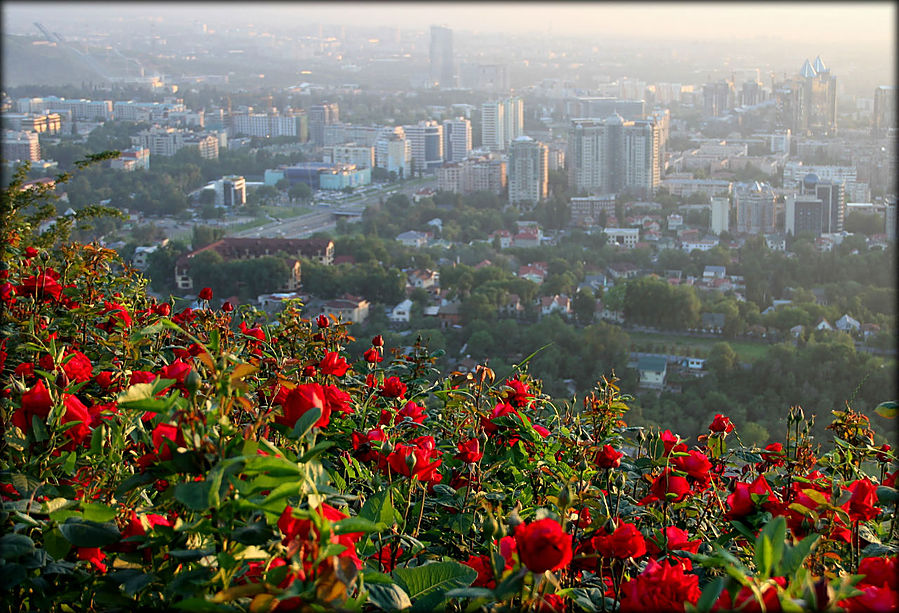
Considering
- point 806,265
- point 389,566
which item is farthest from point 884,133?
point 389,566

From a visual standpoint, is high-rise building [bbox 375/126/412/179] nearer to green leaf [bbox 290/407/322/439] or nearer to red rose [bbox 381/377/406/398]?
red rose [bbox 381/377/406/398]

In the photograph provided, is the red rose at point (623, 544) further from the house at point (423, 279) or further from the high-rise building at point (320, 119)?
the high-rise building at point (320, 119)

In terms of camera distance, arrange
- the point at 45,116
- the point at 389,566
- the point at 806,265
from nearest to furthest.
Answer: the point at 389,566 < the point at 806,265 < the point at 45,116

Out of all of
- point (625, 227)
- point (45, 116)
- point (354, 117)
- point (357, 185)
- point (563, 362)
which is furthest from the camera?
point (354, 117)

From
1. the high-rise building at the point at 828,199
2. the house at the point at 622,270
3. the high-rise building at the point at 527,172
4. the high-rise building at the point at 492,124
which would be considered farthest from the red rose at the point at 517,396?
the high-rise building at the point at 492,124

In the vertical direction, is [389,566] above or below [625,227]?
above

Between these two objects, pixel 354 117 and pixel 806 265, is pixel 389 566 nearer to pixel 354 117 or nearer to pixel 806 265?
pixel 806 265
